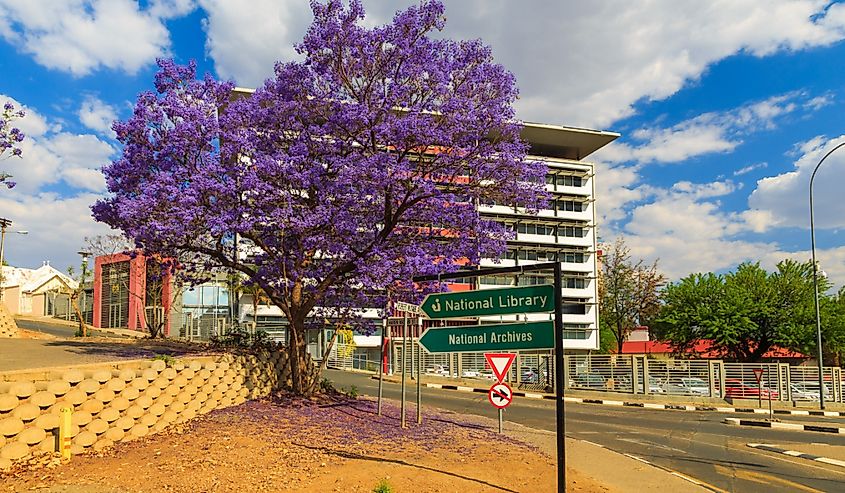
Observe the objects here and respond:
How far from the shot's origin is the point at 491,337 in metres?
9.91

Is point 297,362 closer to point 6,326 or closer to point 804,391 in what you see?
point 6,326

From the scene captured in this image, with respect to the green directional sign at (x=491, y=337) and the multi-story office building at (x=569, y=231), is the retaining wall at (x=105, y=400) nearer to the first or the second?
the green directional sign at (x=491, y=337)

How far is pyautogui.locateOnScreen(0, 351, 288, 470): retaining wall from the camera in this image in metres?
8.90

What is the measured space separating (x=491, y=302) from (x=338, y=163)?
25.0 ft

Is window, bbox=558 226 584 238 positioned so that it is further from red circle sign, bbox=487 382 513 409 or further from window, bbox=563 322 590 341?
red circle sign, bbox=487 382 513 409

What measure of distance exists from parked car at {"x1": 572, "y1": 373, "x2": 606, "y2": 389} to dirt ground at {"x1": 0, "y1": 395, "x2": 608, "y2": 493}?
68.0ft

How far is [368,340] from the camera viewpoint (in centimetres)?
6919

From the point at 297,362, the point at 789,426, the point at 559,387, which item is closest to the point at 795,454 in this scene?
the point at 789,426

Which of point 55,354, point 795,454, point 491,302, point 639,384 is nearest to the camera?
point 491,302

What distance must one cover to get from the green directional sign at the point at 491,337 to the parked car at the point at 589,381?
25.8 meters

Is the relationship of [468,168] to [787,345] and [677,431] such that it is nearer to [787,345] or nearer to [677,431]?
[677,431]

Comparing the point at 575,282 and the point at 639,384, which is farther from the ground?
the point at 575,282

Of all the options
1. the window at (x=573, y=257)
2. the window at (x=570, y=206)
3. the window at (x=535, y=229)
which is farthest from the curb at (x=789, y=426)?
the window at (x=570, y=206)

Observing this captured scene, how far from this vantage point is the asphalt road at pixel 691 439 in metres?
12.4
